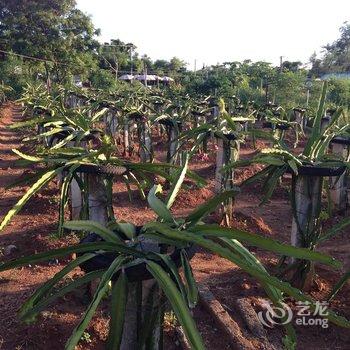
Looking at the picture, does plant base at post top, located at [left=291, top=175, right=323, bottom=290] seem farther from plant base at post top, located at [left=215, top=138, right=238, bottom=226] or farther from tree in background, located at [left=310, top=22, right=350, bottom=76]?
tree in background, located at [left=310, top=22, right=350, bottom=76]

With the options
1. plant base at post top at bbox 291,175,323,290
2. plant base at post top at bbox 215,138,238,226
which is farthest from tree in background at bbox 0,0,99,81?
plant base at post top at bbox 291,175,323,290

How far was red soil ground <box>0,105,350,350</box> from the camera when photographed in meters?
2.74

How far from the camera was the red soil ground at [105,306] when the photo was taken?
2738 millimetres

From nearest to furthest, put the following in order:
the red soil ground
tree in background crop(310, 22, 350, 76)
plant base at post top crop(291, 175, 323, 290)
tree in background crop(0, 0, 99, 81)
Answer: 1. the red soil ground
2. plant base at post top crop(291, 175, 323, 290)
3. tree in background crop(0, 0, 99, 81)
4. tree in background crop(310, 22, 350, 76)

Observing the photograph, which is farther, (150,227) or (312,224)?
(312,224)

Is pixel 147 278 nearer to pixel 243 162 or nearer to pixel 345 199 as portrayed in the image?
pixel 243 162

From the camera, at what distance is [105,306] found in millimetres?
3072

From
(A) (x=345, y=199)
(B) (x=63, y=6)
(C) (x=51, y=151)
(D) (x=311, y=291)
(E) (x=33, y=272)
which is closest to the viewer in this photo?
(C) (x=51, y=151)

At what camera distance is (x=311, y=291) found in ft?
10.9

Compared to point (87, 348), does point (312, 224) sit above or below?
above

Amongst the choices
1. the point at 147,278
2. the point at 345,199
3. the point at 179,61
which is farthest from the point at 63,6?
the point at 147,278

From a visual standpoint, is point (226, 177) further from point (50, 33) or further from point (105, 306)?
point (50, 33)

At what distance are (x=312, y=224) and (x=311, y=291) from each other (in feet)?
1.82

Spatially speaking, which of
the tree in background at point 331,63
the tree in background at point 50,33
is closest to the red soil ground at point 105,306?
the tree in background at point 50,33
